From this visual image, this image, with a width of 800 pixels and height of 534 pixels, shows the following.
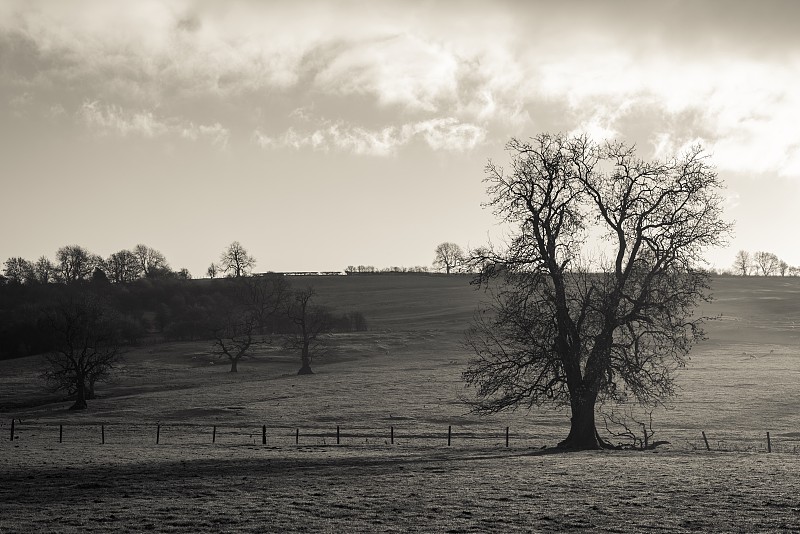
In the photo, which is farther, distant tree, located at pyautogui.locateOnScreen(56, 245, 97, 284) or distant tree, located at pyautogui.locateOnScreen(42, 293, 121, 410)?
distant tree, located at pyautogui.locateOnScreen(56, 245, 97, 284)

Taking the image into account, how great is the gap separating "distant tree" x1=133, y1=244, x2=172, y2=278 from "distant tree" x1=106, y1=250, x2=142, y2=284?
141cm

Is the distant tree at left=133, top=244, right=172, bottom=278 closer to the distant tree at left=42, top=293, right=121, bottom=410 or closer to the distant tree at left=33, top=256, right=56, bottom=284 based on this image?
the distant tree at left=33, top=256, right=56, bottom=284

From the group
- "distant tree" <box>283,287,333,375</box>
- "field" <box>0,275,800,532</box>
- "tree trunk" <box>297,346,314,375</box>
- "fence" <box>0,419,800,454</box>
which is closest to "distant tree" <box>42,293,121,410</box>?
"field" <box>0,275,800,532</box>

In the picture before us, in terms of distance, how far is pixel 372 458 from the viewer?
27.8 m

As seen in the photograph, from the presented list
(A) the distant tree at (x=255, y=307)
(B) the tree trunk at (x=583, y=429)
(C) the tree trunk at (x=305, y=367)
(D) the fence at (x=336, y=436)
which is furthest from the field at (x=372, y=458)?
(A) the distant tree at (x=255, y=307)

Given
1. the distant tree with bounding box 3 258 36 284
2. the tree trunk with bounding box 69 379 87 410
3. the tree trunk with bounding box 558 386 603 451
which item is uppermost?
the distant tree with bounding box 3 258 36 284

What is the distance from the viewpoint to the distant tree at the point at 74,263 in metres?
153

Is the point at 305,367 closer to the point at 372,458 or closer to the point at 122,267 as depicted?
the point at 372,458

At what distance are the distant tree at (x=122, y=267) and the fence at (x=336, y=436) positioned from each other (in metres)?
111

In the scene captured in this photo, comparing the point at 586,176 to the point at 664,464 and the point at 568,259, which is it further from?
the point at 664,464

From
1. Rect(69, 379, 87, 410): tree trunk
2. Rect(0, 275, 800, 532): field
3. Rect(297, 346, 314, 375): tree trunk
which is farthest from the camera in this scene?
Rect(297, 346, 314, 375): tree trunk

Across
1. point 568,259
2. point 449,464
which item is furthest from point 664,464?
point 568,259

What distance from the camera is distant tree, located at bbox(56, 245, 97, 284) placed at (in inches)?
6014

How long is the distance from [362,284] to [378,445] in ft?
423
